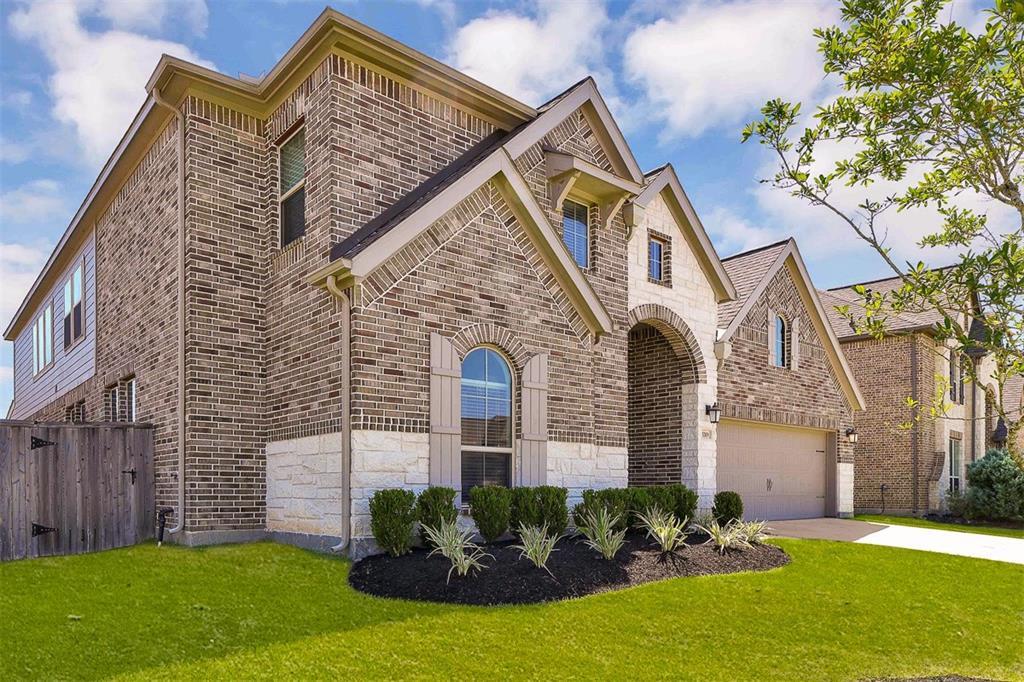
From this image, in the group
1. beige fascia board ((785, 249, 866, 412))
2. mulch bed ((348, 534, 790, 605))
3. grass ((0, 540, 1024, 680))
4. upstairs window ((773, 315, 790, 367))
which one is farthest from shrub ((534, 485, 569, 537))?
beige fascia board ((785, 249, 866, 412))

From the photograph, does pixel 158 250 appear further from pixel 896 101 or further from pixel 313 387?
pixel 896 101

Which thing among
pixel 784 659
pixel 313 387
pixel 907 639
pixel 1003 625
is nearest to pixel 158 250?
pixel 313 387

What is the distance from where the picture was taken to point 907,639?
805 centimetres

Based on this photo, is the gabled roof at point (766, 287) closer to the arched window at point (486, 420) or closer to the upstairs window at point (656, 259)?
the upstairs window at point (656, 259)

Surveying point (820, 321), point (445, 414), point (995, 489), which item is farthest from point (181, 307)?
point (995, 489)

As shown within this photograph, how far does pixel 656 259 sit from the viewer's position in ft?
53.0

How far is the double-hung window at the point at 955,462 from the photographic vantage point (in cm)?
2519

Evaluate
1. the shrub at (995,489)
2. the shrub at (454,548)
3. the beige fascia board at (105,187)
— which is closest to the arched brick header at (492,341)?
the shrub at (454,548)

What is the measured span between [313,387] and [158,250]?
419 cm

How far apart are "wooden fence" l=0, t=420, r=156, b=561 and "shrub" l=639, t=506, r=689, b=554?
752 centimetres

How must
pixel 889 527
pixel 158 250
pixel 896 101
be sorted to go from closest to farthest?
1. pixel 896 101
2. pixel 158 250
3. pixel 889 527

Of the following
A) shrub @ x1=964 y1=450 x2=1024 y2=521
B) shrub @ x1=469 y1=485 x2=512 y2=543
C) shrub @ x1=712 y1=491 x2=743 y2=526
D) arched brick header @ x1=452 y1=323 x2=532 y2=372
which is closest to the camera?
shrub @ x1=469 y1=485 x2=512 y2=543

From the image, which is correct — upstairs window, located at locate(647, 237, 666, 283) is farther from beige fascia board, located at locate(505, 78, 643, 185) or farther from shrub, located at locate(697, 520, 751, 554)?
shrub, located at locate(697, 520, 751, 554)

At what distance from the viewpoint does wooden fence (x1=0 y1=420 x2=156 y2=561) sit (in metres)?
10.5
